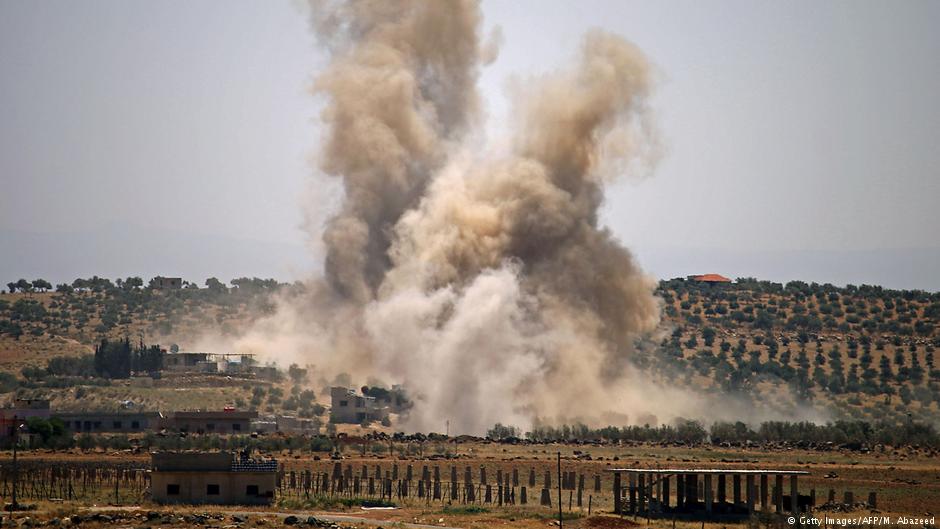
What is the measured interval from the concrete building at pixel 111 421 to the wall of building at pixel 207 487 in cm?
2901

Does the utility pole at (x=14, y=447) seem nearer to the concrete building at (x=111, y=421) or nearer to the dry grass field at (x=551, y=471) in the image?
the dry grass field at (x=551, y=471)

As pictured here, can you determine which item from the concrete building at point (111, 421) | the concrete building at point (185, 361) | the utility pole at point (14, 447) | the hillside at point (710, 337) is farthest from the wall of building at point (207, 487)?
the concrete building at point (185, 361)

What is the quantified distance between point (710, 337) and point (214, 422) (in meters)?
53.3

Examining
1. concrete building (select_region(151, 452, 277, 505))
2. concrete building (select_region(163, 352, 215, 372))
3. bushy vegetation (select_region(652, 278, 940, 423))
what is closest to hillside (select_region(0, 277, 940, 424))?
bushy vegetation (select_region(652, 278, 940, 423))

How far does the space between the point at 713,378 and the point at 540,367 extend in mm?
30139

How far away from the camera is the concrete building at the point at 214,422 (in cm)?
8475

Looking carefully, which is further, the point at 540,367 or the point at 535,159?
the point at 535,159

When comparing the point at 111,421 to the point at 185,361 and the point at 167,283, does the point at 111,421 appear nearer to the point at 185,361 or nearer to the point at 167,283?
the point at 185,361

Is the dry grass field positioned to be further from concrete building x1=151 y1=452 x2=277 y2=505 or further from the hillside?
the hillside

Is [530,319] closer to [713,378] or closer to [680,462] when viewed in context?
[680,462]

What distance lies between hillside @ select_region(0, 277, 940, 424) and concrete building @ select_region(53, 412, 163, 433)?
7328mm

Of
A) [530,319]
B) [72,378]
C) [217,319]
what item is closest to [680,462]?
[530,319]

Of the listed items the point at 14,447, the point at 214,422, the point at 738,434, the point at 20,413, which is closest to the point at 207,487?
the point at 14,447

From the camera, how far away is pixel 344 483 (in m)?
64.9
